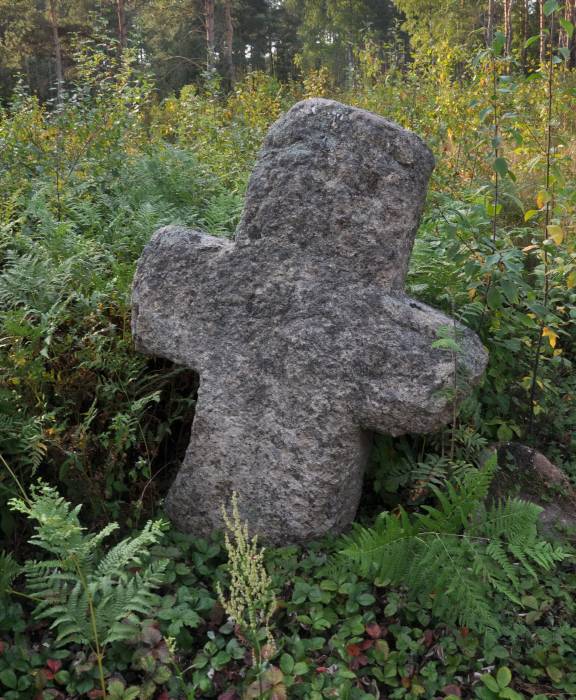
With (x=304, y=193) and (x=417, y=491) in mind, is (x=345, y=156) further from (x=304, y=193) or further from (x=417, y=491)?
(x=417, y=491)

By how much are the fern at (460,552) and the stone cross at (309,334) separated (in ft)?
1.26

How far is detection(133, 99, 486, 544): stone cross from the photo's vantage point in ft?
9.58

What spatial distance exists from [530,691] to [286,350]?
166 cm

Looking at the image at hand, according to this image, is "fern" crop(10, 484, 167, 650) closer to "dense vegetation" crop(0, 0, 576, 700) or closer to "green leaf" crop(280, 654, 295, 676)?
"dense vegetation" crop(0, 0, 576, 700)

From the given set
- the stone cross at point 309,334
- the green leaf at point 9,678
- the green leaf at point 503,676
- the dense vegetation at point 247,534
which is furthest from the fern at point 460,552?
the green leaf at point 9,678

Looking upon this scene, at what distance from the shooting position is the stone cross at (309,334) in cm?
292

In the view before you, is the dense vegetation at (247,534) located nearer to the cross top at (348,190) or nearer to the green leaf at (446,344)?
the green leaf at (446,344)

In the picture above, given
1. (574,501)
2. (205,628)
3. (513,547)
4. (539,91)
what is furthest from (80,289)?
(539,91)

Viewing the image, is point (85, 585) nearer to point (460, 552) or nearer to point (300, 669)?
point (300, 669)

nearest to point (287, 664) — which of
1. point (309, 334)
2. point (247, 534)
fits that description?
point (247, 534)

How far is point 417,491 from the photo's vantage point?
313 cm

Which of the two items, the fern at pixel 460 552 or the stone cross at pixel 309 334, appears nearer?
the fern at pixel 460 552

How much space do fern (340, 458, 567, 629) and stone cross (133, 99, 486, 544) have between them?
1.26ft

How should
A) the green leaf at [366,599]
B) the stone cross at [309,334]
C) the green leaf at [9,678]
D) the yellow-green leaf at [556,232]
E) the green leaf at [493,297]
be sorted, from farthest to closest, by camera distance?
the green leaf at [493,297], the yellow-green leaf at [556,232], the stone cross at [309,334], the green leaf at [366,599], the green leaf at [9,678]
